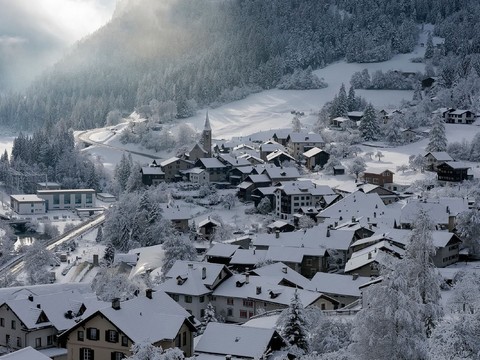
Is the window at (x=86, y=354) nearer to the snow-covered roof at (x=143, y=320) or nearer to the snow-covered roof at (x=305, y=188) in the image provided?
the snow-covered roof at (x=143, y=320)

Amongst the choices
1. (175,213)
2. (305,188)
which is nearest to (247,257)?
(175,213)

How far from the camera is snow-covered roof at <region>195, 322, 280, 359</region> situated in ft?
91.0

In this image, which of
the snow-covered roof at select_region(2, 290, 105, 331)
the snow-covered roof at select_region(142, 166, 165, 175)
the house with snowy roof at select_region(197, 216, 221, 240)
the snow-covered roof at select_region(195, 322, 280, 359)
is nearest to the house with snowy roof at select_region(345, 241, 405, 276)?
the snow-covered roof at select_region(2, 290, 105, 331)

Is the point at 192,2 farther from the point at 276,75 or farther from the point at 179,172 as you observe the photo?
the point at 179,172

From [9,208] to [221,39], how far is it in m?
89.4

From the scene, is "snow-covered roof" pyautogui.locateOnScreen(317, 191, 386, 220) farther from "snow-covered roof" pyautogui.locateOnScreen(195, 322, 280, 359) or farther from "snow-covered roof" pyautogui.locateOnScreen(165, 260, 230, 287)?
"snow-covered roof" pyautogui.locateOnScreen(195, 322, 280, 359)

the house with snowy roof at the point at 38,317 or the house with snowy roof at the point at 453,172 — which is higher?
the house with snowy roof at the point at 453,172

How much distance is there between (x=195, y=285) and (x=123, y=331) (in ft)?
52.6

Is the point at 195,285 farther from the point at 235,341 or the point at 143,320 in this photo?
the point at 235,341

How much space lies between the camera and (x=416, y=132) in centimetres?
9681

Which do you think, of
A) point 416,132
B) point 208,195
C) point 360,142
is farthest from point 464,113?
point 208,195

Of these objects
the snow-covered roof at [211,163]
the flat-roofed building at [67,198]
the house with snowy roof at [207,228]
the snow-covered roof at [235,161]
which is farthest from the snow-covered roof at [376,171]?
the flat-roofed building at [67,198]

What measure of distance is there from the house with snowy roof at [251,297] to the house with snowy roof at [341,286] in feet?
5.54

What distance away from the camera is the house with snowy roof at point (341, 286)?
42.2 meters
